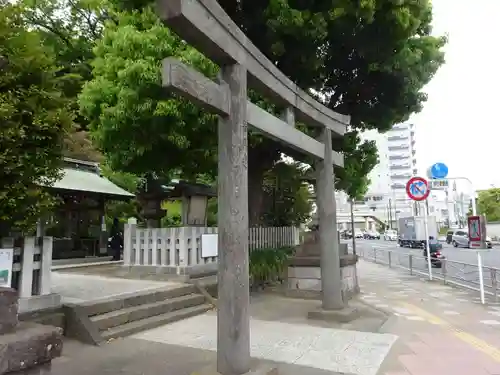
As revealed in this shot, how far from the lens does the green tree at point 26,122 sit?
4.30 metres

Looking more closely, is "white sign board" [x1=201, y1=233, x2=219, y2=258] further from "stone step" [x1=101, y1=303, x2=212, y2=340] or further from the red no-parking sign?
the red no-parking sign

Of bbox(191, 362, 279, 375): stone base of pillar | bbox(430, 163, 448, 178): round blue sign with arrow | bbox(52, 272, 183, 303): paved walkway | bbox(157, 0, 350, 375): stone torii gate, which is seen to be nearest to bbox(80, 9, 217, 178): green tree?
bbox(52, 272, 183, 303): paved walkway

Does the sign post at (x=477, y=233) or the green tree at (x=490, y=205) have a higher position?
the green tree at (x=490, y=205)

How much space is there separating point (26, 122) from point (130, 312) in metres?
3.44

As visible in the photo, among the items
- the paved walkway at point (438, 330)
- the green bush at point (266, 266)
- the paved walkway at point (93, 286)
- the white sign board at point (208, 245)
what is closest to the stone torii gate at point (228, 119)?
the paved walkway at point (438, 330)

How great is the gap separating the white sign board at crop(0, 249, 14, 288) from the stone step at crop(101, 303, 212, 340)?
1.52m

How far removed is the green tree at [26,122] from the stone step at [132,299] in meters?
1.79

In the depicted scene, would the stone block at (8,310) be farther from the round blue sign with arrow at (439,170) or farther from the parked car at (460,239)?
the parked car at (460,239)

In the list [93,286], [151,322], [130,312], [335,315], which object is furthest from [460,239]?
[130,312]

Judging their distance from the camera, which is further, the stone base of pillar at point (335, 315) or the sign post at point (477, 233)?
the sign post at point (477, 233)

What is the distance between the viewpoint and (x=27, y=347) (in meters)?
2.60

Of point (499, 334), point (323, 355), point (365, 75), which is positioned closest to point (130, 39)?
point (365, 75)

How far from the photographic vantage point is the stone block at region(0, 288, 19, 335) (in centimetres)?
267

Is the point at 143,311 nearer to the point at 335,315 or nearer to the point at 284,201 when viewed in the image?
the point at 335,315
